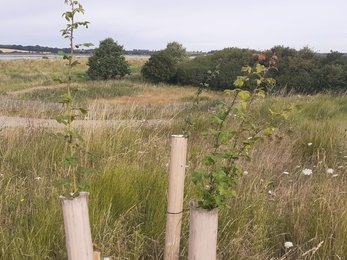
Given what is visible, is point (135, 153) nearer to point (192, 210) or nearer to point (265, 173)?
point (265, 173)

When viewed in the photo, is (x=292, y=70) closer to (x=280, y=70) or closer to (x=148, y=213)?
(x=280, y=70)

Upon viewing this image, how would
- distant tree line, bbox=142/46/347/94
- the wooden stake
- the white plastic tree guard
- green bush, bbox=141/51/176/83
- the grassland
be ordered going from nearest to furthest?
the white plastic tree guard < the wooden stake < the grassland < distant tree line, bbox=142/46/347/94 < green bush, bbox=141/51/176/83

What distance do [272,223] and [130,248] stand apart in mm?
971

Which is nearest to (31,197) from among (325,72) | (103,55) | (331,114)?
(331,114)

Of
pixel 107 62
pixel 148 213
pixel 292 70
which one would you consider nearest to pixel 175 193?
pixel 148 213

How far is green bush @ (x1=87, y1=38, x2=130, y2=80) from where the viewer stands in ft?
100

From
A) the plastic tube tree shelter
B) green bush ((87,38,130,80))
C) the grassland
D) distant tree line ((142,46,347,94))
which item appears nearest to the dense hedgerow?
distant tree line ((142,46,347,94))

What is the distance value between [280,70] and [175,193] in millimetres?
23787

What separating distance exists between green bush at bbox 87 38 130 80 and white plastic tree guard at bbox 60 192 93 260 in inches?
1187

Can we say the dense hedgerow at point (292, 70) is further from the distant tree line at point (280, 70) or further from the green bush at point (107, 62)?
the green bush at point (107, 62)

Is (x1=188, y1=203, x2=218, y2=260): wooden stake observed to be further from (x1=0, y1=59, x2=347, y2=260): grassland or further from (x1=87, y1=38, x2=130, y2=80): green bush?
(x1=87, y1=38, x2=130, y2=80): green bush

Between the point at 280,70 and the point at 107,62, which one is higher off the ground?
the point at 107,62

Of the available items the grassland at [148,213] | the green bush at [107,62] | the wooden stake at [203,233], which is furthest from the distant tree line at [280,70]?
the wooden stake at [203,233]

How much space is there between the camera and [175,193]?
1.75 metres
